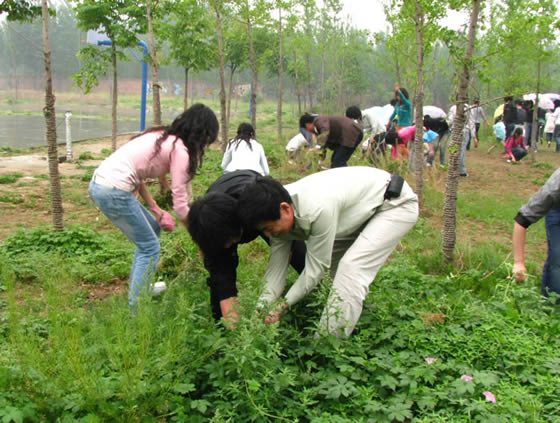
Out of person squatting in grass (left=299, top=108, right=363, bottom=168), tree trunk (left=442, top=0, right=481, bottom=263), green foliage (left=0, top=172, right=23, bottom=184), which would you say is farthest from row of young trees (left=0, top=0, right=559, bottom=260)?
green foliage (left=0, top=172, right=23, bottom=184)

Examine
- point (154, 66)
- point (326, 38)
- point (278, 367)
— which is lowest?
point (278, 367)

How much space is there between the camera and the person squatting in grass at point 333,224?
2545mm

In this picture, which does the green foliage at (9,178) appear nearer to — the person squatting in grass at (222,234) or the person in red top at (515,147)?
the person squatting in grass at (222,234)

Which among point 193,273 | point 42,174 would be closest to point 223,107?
point 42,174

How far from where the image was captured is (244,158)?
525 centimetres

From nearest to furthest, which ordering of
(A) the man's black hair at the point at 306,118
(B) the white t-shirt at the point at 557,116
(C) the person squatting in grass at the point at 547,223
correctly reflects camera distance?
1. (C) the person squatting in grass at the point at 547,223
2. (A) the man's black hair at the point at 306,118
3. (B) the white t-shirt at the point at 557,116

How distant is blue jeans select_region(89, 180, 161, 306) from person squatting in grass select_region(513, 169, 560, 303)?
2.34 metres

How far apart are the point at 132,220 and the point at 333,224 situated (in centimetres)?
148

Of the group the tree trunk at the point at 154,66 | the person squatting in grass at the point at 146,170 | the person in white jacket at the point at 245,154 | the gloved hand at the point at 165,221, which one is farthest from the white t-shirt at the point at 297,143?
the person squatting in grass at the point at 146,170

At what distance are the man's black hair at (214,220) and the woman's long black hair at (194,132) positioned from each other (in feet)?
3.26

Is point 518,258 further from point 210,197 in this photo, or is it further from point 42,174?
point 42,174

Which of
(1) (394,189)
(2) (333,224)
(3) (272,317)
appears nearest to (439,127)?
(1) (394,189)

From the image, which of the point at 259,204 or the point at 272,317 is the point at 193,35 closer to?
the point at 259,204

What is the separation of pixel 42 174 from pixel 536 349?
9242 mm
